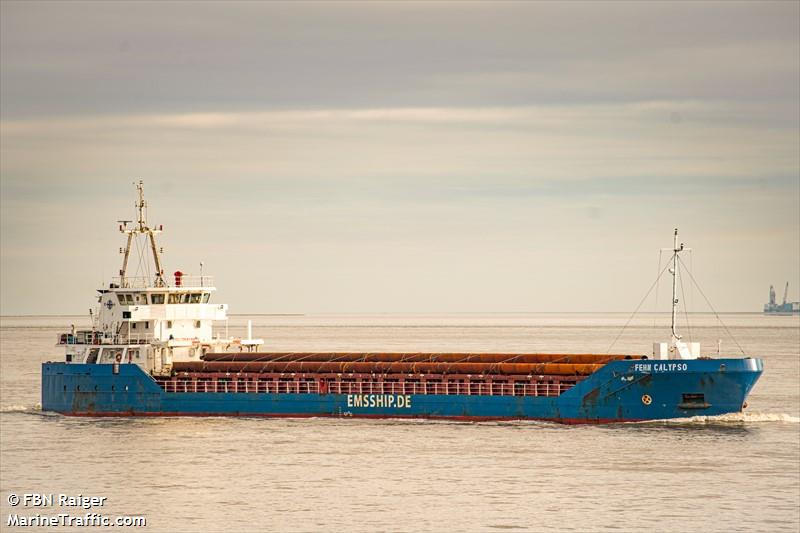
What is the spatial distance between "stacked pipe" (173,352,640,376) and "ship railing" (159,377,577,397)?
58 centimetres

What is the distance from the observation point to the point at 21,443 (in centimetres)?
6325

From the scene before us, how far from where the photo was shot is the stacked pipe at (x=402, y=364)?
220ft

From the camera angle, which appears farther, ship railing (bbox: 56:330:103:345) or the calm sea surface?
ship railing (bbox: 56:330:103:345)

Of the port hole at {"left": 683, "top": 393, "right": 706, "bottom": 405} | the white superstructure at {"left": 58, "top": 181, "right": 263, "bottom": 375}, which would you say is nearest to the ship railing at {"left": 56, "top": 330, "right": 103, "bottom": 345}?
the white superstructure at {"left": 58, "top": 181, "right": 263, "bottom": 375}

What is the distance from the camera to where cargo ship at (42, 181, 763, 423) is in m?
63.6

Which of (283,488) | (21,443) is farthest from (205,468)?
(21,443)

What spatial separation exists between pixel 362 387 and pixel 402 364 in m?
2.56

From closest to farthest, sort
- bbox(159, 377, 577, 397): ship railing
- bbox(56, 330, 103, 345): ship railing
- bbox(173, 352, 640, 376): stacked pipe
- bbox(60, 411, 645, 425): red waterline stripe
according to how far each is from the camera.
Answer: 1. bbox(60, 411, 645, 425): red waterline stripe
2. bbox(159, 377, 577, 397): ship railing
3. bbox(173, 352, 640, 376): stacked pipe
4. bbox(56, 330, 103, 345): ship railing

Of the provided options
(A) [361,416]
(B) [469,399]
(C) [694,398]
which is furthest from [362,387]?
(C) [694,398]

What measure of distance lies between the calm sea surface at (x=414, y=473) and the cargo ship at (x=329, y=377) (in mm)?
1186

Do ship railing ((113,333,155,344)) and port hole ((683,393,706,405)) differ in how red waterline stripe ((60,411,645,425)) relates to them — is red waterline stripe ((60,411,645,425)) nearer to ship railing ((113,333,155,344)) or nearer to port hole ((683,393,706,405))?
port hole ((683,393,706,405))

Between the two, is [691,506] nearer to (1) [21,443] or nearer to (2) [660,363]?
(2) [660,363]

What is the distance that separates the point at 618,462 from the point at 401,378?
17736 millimetres

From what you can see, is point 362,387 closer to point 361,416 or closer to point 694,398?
point 361,416
